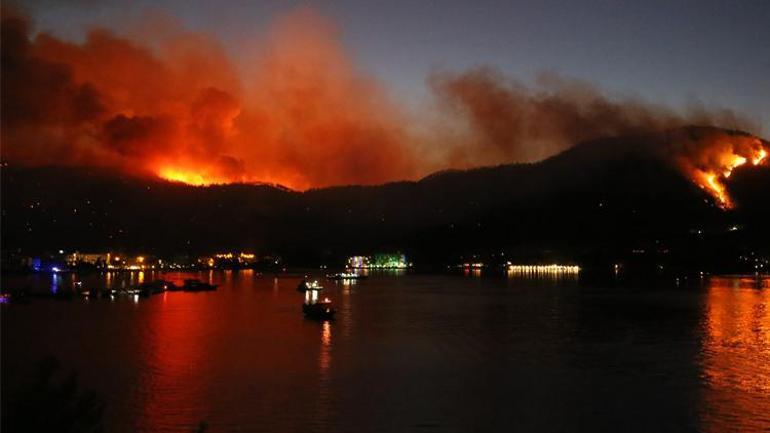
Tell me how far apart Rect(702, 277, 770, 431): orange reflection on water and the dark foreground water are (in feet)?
0.29

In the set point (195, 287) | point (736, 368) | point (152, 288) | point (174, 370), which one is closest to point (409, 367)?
point (174, 370)

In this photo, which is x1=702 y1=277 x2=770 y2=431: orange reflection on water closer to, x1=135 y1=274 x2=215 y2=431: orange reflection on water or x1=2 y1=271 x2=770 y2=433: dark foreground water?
x1=2 y1=271 x2=770 y2=433: dark foreground water

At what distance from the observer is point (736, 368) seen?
30.7 metres

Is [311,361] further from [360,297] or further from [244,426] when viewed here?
[360,297]

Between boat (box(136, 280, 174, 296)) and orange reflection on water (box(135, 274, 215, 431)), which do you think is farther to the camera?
boat (box(136, 280, 174, 296))

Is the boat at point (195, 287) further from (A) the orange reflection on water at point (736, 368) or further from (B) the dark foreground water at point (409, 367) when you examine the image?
(A) the orange reflection on water at point (736, 368)

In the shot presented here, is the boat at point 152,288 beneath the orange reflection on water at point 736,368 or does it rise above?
above

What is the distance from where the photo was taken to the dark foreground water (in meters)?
21.7

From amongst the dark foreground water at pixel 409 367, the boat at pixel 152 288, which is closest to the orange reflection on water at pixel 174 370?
the dark foreground water at pixel 409 367

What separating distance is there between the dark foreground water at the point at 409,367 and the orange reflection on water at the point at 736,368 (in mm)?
89

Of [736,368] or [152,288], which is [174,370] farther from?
[152,288]

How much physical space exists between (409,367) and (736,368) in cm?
1324

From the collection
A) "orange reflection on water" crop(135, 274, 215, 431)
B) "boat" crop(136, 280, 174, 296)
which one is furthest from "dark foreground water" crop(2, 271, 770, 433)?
"boat" crop(136, 280, 174, 296)

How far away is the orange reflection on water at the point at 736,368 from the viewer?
2183 cm
